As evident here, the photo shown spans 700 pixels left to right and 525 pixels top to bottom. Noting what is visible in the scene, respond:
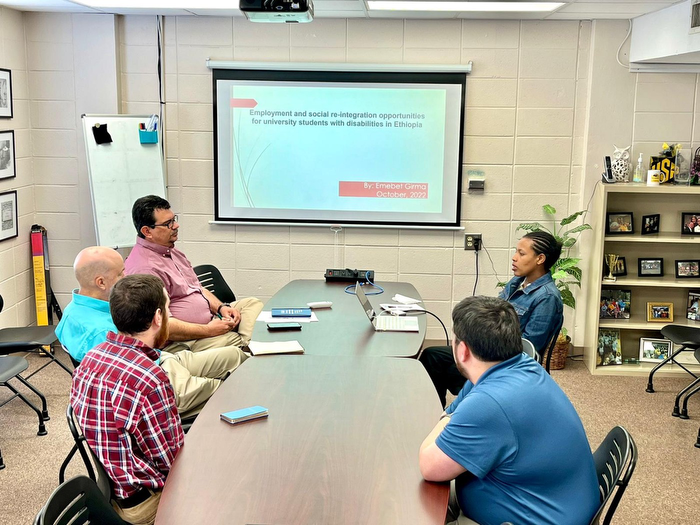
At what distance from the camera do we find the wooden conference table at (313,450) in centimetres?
192

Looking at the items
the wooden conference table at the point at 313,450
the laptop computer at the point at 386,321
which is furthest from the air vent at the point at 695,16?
the wooden conference table at the point at 313,450

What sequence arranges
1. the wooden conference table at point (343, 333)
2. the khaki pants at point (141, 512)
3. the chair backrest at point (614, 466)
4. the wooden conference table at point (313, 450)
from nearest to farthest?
the wooden conference table at point (313, 450), the chair backrest at point (614, 466), the khaki pants at point (141, 512), the wooden conference table at point (343, 333)

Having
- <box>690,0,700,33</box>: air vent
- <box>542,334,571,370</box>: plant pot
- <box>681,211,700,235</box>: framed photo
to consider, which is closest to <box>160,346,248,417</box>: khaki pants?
<box>542,334,571,370</box>: plant pot

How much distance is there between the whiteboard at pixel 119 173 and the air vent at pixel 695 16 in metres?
3.86

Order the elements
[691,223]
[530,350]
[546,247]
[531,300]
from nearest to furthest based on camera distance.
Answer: [530,350] < [531,300] < [546,247] < [691,223]

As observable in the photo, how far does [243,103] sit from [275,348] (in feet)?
9.71

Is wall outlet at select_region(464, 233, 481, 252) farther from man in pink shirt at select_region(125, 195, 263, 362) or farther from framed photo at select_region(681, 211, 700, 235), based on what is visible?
man in pink shirt at select_region(125, 195, 263, 362)

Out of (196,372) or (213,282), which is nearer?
(196,372)

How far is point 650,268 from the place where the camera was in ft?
18.6

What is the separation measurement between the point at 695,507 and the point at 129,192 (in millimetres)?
4371

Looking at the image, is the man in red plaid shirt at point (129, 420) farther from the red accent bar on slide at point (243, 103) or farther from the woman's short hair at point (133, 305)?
the red accent bar on slide at point (243, 103)

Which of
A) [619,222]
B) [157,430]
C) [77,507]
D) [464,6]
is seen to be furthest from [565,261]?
[77,507]

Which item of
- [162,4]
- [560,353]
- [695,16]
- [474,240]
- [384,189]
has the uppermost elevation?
[162,4]

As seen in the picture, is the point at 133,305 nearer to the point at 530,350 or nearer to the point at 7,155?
the point at 530,350
